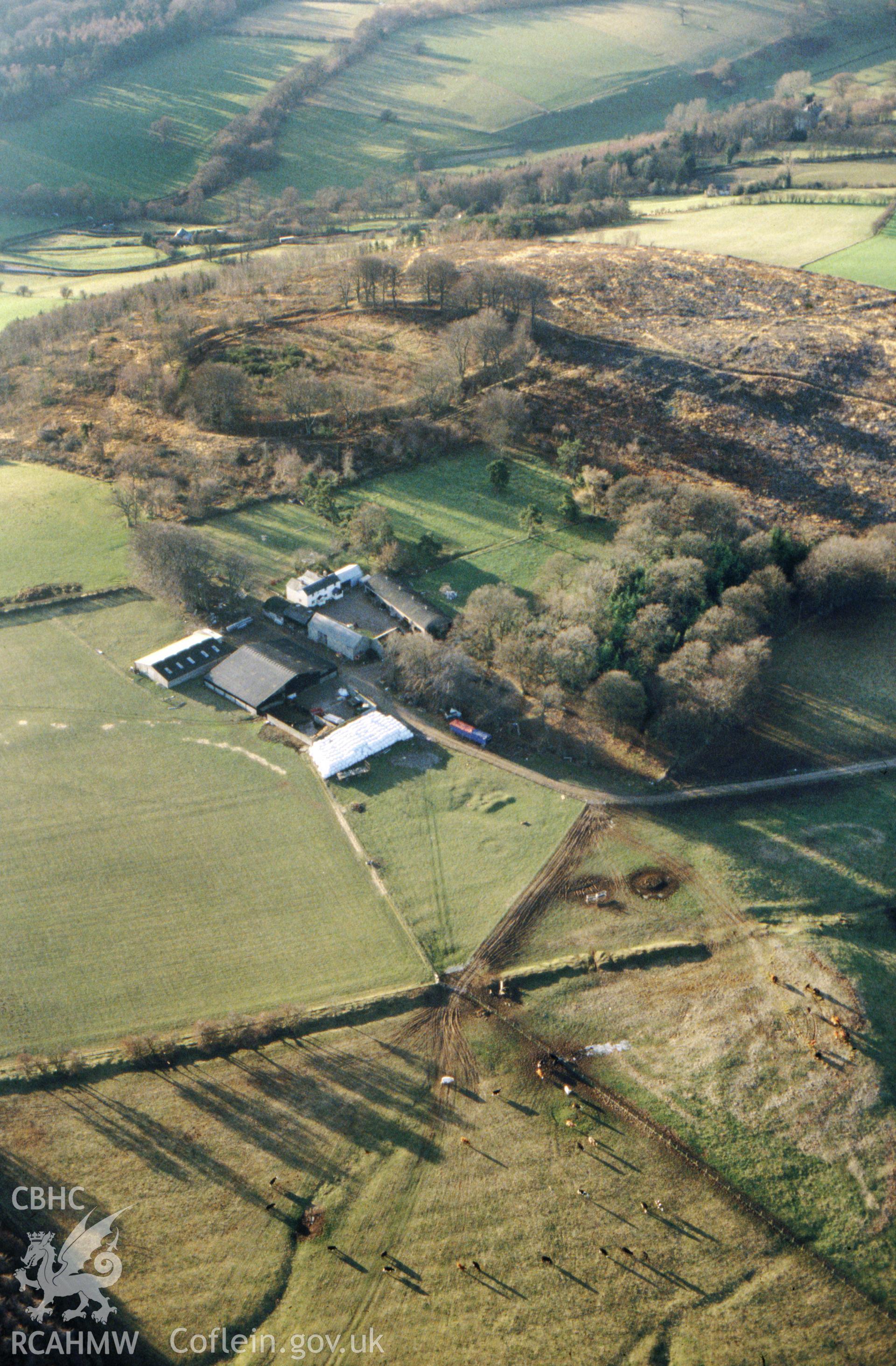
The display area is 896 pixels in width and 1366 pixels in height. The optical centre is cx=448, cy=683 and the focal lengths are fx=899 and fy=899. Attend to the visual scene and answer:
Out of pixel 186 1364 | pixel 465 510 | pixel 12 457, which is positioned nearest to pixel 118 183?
pixel 12 457

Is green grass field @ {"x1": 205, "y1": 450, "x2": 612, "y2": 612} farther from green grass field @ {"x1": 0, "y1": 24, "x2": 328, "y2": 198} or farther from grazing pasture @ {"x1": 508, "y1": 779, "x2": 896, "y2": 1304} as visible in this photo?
green grass field @ {"x1": 0, "y1": 24, "x2": 328, "y2": 198}

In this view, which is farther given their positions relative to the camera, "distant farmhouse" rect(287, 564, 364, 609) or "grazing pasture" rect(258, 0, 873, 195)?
"grazing pasture" rect(258, 0, 873, 195)

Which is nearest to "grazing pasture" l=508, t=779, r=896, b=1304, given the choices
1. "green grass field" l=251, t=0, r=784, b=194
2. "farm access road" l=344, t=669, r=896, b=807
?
"farm access road" l=344, t=669, r=896, b=807

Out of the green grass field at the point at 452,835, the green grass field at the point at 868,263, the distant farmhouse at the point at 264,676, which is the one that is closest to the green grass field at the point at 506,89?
the green grass field at the point at 868,263

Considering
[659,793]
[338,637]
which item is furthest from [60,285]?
[659,793]

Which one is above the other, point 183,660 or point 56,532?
point 56,532

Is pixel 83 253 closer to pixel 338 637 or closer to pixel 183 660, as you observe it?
pixel 183 660

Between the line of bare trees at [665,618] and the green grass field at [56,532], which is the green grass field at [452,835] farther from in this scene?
the green grass field at [56,532]
